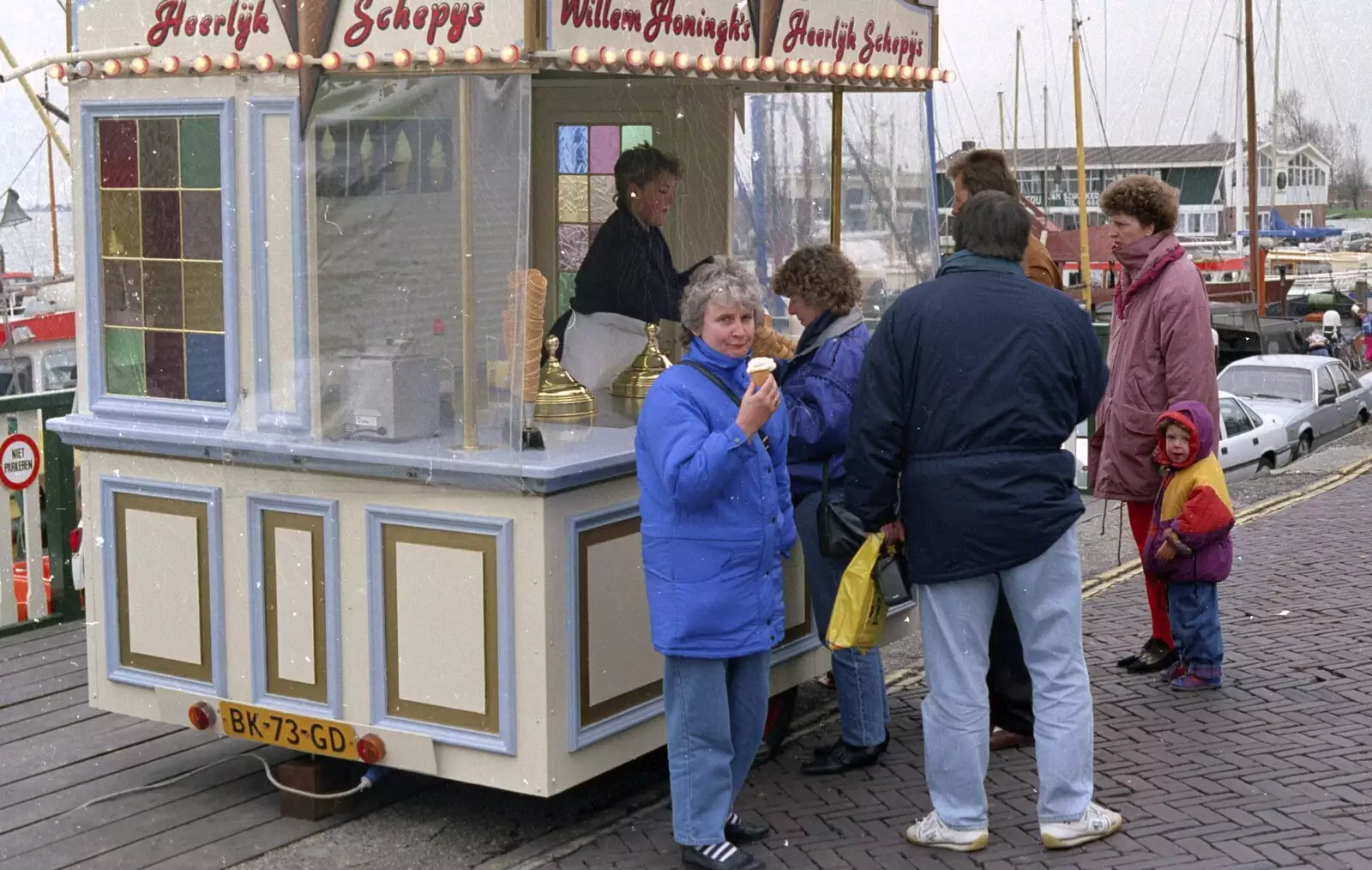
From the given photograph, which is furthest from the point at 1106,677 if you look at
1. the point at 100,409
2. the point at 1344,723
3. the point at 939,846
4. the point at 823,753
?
the point at 100,409

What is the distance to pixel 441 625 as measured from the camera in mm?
4984

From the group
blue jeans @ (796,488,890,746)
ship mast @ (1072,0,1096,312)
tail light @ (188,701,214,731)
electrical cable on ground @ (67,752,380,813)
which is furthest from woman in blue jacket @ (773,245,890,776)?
ship mast @ (1072,0,1096,312)

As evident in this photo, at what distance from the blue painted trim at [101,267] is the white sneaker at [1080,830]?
2808mm

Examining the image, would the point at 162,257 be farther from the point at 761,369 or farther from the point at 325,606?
the point at 761,369

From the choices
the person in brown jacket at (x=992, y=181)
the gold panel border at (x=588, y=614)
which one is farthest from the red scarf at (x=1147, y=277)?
the gold panel border at (x=588, y=614)

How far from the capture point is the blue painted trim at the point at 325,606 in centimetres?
519

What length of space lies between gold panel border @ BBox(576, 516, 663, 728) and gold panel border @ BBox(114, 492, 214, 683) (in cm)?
134

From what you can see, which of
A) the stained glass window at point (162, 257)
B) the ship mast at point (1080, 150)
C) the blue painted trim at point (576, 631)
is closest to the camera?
the blue painted trim at point (576, 631)

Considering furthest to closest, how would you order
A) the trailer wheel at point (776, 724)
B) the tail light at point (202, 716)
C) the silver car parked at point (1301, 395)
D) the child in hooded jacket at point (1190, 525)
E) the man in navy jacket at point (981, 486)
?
the silver car parked at point (1301, 395)
the child in hooded jacket at point (1190, 525)
the trailer wheel at point (776, 724)
the tail light at point (202, 716)
the man in navy jacket at point (981, 486)

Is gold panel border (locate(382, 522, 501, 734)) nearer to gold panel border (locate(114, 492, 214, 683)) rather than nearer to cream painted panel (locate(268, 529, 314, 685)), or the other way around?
cream painted panel (locate(268, 529, 314, 685))

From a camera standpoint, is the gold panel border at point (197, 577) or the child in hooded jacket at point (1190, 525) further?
the child in hooded jacket at point (1190, 525)

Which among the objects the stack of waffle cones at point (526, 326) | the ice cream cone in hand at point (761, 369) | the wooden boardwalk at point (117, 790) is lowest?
the wooden boardwalk at point (117, 790)

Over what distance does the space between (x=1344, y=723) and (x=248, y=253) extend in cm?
403

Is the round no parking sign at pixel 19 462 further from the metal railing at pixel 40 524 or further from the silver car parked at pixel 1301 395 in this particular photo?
the silver car parked at pixel 1301 395
